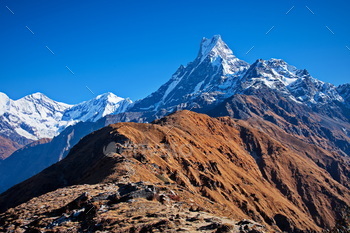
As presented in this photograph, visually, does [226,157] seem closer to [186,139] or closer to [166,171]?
[186,139]

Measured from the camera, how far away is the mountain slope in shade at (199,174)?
209ft

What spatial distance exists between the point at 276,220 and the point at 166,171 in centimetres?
5868

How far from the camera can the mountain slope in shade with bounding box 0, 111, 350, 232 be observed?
63781 millimetres

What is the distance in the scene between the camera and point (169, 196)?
4138cm

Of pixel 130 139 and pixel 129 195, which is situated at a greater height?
pixel 130 139

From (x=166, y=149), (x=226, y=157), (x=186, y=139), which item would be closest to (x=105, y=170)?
(x=166, y=149)

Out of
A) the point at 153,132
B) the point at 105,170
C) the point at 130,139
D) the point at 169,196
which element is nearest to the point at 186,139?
the point at 153,132

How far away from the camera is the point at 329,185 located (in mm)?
185375

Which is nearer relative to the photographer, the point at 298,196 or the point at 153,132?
the point at 153,132

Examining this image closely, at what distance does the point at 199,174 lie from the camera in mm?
104375

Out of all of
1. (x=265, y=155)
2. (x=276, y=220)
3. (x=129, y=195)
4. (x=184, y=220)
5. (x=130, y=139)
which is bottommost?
(x=184, y=220)

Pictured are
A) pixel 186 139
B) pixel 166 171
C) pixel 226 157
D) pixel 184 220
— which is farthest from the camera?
pixel 226 157

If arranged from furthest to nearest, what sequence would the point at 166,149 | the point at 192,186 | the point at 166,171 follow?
the point at 166,149, the point at 192,186, the point at 166,171

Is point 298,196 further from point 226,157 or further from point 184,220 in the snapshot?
point 184,220
